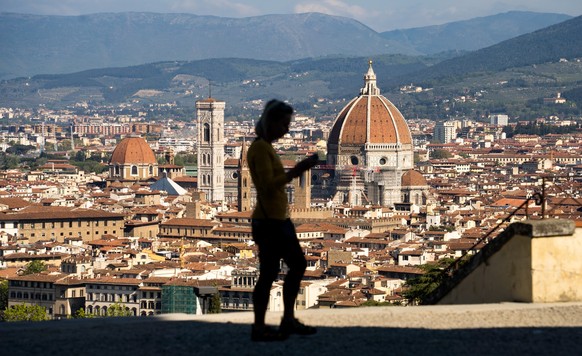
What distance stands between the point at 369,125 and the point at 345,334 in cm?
8621

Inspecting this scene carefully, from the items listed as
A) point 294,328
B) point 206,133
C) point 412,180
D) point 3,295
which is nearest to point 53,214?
point 3,295

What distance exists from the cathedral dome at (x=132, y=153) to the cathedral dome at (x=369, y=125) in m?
19.8

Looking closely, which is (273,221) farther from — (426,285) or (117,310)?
(117,310)

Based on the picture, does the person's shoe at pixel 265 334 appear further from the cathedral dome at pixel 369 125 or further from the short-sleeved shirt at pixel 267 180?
the cathedral dome at pixel 369 125

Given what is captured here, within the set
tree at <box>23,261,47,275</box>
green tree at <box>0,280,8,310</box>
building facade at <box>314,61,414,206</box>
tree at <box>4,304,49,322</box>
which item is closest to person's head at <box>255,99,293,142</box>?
tree at <box>4,304,49,322</box>

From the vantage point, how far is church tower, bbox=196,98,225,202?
9575 centimetres

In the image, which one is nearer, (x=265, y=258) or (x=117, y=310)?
(x=265, y=258)

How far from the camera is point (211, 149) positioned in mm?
96562

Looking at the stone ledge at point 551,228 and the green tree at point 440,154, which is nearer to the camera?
the stone ledge at point 551,228

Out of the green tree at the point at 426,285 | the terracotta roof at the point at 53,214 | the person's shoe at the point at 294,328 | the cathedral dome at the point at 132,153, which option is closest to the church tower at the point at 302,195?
the terracotta roof at the point at 53,214

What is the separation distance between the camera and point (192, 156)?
142 metres

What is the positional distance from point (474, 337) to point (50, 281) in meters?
36.3

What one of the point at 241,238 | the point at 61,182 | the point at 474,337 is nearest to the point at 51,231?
the point at 241,238

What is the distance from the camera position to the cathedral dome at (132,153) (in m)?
112
